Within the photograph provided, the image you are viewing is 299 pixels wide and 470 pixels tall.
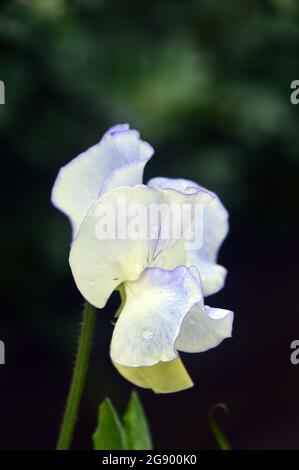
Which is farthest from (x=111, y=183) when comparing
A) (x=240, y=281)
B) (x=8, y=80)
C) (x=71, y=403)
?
(x=240, y=281)

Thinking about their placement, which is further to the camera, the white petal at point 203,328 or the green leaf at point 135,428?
the green leaf at point 135,428

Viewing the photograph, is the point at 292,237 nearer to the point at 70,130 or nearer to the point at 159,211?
the point at 70,130

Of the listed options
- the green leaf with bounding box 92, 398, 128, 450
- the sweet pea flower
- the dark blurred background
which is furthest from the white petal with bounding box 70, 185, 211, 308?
the dark blurred background

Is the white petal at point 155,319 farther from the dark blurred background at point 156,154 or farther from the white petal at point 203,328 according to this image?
the dark blurred background at point 156,154

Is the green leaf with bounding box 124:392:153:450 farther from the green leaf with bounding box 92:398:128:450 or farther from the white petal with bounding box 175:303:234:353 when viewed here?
the white petal with bounding box 175:303:234:353

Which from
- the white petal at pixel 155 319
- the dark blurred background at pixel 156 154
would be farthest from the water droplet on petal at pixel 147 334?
the dark blurred background at pixel 156 154
